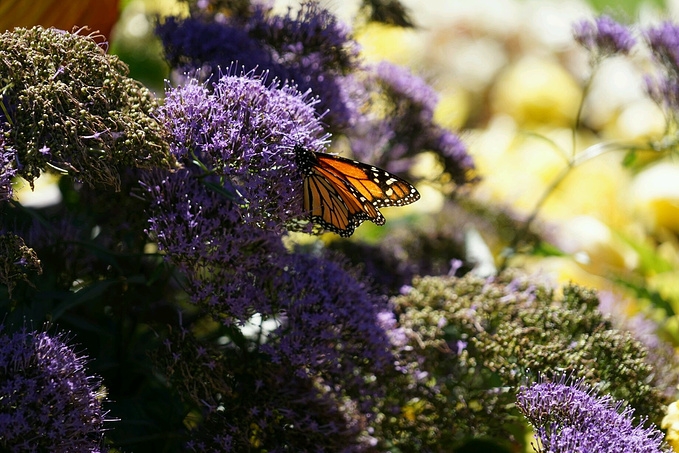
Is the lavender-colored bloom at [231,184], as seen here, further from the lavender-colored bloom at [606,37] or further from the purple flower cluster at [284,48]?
the lavender-colored bloom at [606,37]

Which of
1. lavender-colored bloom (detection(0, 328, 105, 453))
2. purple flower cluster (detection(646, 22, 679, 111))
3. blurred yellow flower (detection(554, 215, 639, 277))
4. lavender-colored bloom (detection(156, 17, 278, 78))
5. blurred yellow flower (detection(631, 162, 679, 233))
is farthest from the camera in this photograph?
blurred yellow flower (detection(631, 162, 679, 233))

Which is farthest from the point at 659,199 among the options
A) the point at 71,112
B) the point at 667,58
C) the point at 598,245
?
the point at 71,112

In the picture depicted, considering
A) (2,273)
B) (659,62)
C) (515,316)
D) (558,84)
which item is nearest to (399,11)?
(659,62)

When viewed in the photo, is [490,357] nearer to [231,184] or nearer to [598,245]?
[231,184]

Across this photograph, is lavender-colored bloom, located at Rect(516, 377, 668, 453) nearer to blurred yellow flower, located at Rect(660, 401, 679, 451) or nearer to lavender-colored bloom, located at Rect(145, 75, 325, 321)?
blurred yellow flower, located at Rect(660, 401, 679, 451)

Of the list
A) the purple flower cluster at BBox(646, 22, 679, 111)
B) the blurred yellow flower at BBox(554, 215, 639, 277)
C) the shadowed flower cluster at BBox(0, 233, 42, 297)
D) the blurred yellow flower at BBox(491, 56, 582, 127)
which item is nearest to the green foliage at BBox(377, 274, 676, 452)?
the purple flower cluster at BBox(646, 22, 679, 111)

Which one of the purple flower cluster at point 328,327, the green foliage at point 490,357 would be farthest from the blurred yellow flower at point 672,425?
the purple flower cluster at point 328,327

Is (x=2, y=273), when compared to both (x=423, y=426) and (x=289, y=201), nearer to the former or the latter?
(x=289, y=201)
